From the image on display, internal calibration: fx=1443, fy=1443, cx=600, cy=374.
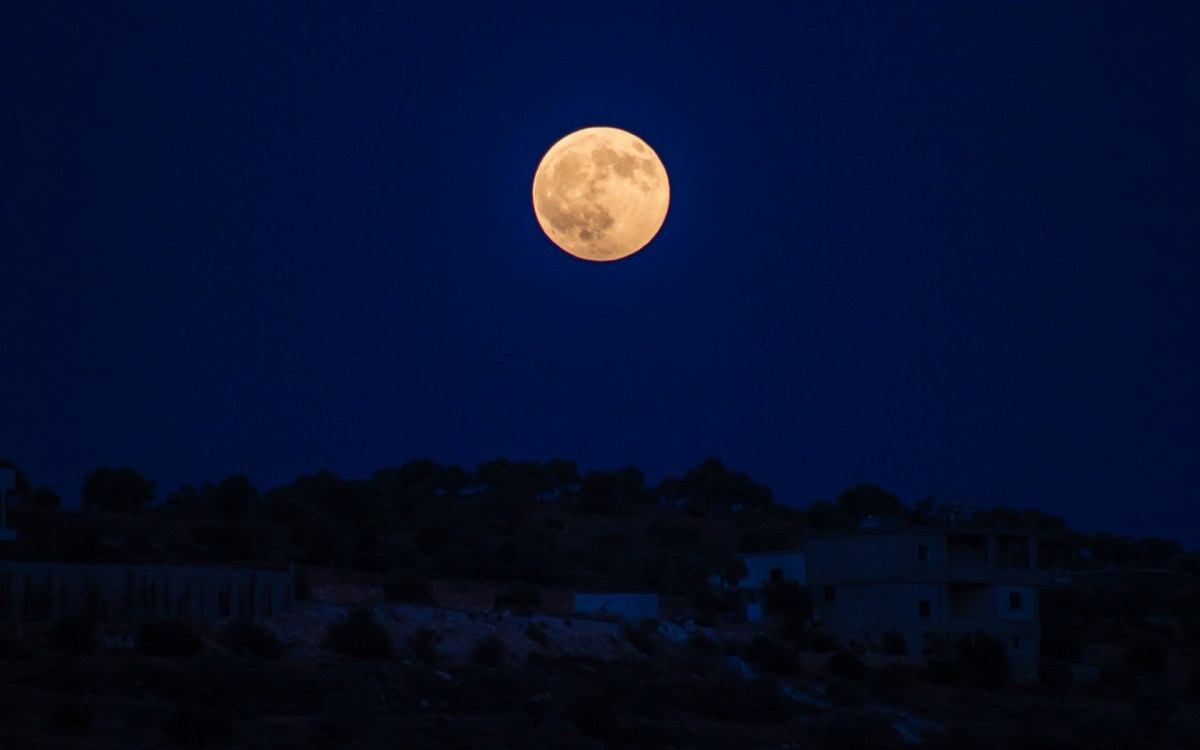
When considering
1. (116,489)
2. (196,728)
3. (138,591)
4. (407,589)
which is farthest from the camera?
(116,489)

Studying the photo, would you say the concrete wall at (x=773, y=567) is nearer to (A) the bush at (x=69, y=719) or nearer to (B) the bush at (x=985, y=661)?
(B) the bush at (x=985, y=661)

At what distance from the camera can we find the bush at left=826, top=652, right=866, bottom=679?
177ft

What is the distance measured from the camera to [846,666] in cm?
5434

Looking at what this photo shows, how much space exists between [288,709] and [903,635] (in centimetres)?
3063

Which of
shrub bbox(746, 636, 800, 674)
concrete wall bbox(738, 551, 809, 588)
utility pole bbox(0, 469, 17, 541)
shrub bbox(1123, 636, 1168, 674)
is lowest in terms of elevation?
shrub bbox(1123, 636, 1168, 674)

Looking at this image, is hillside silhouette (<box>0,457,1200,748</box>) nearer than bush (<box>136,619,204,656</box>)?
Yes

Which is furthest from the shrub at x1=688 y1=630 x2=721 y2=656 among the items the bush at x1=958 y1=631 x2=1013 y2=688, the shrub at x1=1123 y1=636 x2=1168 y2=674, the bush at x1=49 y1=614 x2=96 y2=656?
the bush at x1=49 y1=614 x2=96 y2=656

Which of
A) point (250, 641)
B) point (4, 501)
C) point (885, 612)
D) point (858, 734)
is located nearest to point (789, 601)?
point (885, 612)

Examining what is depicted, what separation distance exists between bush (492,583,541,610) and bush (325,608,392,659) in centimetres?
1831

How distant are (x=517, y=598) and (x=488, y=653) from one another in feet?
59.2

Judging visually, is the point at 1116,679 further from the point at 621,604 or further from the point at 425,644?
the point at 425,644

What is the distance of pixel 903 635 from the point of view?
60250 mm

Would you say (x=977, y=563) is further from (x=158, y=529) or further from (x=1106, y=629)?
(x=158, y=529)

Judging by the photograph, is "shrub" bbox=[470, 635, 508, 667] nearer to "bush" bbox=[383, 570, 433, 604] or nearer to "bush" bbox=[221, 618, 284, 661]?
"bush" bbox=[221, 618, 284, 661]
